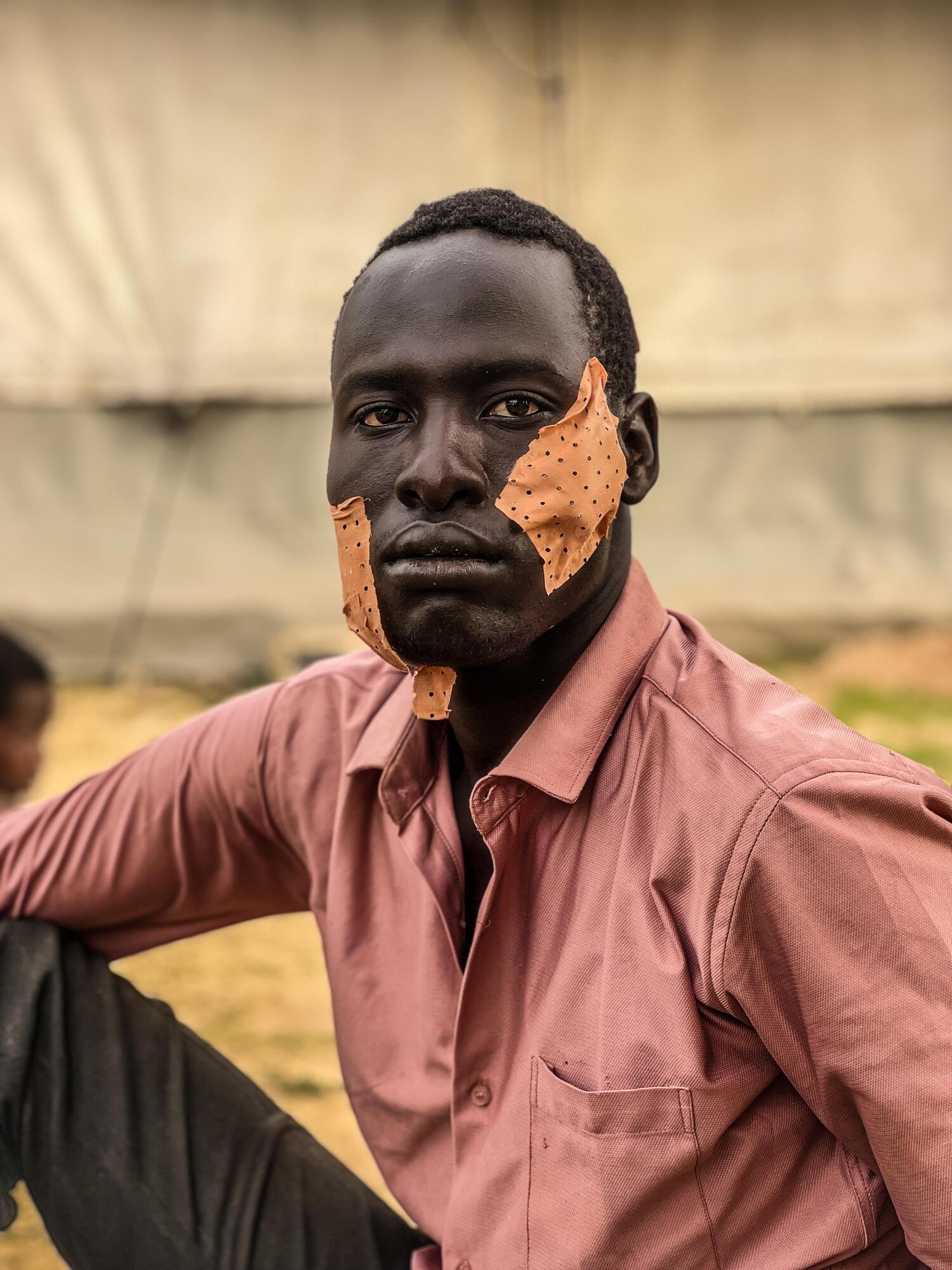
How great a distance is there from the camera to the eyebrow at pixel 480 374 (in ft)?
5.34

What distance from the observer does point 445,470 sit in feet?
5.23

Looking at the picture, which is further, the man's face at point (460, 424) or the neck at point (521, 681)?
the neck at point (521, 681)

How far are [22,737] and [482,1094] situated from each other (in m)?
2.43

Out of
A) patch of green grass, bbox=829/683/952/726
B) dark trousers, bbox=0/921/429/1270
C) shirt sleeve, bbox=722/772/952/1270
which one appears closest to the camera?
shirt sleeve, bbox=722/772/952/1270

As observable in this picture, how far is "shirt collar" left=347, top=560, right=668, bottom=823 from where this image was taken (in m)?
1.68

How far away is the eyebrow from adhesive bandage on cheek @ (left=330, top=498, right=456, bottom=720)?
138mm

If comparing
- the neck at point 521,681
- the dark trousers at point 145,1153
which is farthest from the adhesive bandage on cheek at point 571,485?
the dark trousers at point 145,1153

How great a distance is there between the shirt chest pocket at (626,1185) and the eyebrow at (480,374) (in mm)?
784

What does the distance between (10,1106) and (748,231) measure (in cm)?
458

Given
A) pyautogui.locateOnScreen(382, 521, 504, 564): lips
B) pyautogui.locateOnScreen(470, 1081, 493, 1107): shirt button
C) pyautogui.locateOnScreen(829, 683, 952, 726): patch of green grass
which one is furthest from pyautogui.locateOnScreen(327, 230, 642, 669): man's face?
pyautogui.locateOnScreen(829, 683, 952, 726): patch of green grass

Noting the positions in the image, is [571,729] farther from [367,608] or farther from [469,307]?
[469,307]

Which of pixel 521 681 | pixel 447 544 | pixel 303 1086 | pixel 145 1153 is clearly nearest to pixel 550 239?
pixel 447 544

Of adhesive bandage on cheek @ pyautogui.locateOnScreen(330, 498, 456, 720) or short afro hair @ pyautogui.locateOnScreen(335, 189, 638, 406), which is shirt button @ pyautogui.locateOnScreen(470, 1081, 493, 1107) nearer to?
adhesive bandage on cheek @ pyautogui.locateOnScreen(330, 498, 456, 720)

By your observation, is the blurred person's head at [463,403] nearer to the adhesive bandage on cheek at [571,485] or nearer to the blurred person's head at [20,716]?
the adhesive bandage on cheek at [571,485]
